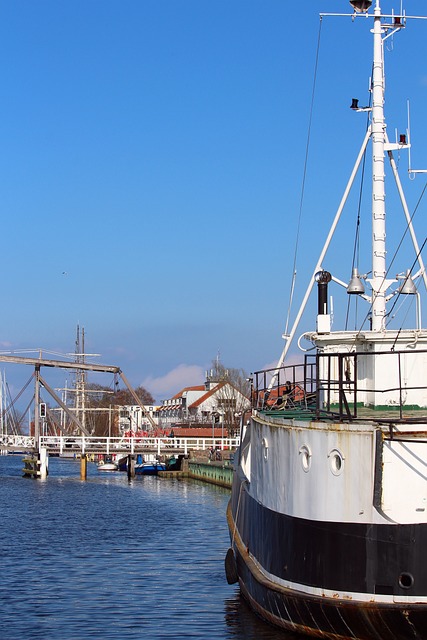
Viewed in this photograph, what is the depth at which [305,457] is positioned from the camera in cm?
1558

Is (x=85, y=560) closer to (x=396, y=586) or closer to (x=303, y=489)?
(x=303, y=489)

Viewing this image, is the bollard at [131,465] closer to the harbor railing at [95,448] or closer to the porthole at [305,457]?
the harbor railing at [95,448]

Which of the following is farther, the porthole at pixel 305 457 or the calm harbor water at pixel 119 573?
the calm harbor water at pixel 119 573

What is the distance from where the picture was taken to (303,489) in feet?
50.8

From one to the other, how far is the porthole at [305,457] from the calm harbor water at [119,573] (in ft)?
10.7

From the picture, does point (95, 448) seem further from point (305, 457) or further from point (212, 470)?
point (305, 457)

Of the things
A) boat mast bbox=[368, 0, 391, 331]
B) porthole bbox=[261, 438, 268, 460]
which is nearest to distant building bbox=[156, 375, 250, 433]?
boat mast bbox=[368, 0, 391, 331]

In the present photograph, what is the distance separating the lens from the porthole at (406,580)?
1360 centimetres

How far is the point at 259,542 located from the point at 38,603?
605 centimetres

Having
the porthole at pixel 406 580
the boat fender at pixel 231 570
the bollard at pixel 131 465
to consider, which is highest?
the porthole at pixel 406 580

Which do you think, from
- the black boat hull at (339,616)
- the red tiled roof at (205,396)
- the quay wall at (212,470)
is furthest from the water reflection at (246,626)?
the red tiled roof at (205,396)

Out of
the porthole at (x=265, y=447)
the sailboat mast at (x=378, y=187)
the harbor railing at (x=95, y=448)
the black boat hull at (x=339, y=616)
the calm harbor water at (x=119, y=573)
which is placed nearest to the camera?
the black boat hull at (x=339, y=616)

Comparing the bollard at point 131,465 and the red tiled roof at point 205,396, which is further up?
the red tiled roof at point 205,396

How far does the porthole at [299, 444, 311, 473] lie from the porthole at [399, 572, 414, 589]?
2450mm
